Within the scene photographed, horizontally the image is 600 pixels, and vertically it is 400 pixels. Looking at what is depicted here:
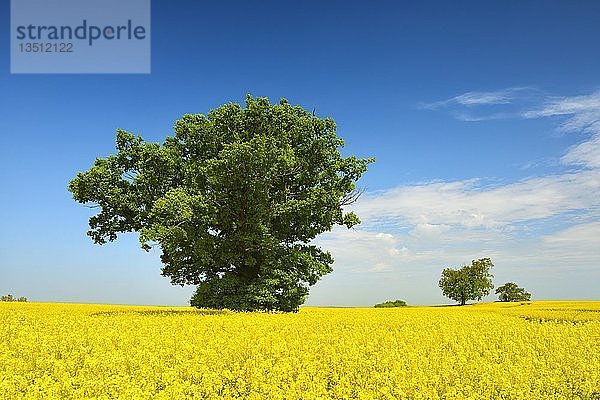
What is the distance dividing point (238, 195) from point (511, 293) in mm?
68137

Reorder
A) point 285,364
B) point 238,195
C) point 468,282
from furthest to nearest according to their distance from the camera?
1. point 468,282
2. point 238,195
3. point 285,364

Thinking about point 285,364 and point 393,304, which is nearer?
point 285,364

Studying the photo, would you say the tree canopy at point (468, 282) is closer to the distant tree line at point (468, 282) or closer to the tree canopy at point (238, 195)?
the distant tree line at point (468, 282)

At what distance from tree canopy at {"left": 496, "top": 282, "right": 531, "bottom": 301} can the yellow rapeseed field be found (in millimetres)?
70969

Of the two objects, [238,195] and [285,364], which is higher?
[238,195]

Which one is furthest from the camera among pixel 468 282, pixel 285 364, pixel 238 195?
pixel 468 282

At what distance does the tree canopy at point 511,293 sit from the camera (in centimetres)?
8238

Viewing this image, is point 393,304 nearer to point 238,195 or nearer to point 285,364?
point 238,195

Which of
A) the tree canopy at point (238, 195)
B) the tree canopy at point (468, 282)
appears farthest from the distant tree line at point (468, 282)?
the tree canopy at point (238, 195)

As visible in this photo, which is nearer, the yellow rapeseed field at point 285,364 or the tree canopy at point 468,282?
the yellow rapeseed field at point 285,364

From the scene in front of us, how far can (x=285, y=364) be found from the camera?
9859mm

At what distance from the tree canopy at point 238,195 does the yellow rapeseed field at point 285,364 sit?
979 centimetres

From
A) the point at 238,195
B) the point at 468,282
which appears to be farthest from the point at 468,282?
the point at 238,195

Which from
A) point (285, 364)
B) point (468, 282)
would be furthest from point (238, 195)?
point (468, 282)
